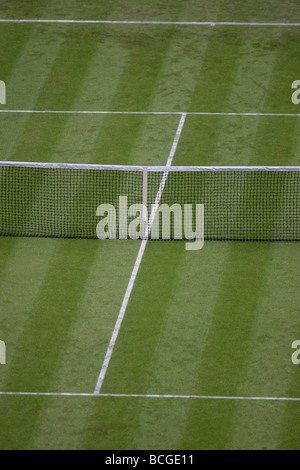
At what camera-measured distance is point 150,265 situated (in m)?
14.5

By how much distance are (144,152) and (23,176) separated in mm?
2289

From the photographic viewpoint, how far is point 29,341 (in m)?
12.6

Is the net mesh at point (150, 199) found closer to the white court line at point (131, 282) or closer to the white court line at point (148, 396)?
the white court line at point (131, 282)

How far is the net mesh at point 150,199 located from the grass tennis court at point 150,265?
324mm

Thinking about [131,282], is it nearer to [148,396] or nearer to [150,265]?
[150,265]

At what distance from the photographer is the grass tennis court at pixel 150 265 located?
36.8 ft

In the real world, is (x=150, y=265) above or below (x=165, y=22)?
below

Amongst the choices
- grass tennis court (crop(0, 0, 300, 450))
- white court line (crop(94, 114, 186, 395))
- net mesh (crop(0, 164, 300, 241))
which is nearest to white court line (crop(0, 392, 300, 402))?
grass tennis court (crop(0, 0, 300, 450))

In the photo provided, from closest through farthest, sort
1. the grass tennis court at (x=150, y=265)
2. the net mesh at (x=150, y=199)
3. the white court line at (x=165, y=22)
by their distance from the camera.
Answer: the grass tennis court at (x=150, y=265), the net mesh at (x=150, y=199), the white court line at (x=165, y=22)

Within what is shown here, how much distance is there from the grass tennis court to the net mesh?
0.32 m

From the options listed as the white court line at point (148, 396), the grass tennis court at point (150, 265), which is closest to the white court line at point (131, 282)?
the grass tennis court at point (150, 265)

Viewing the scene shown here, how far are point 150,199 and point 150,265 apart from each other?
1934 mm

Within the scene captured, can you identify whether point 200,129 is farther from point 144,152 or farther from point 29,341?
point 29,341

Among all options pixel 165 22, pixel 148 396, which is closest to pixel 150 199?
pixel 148 396
